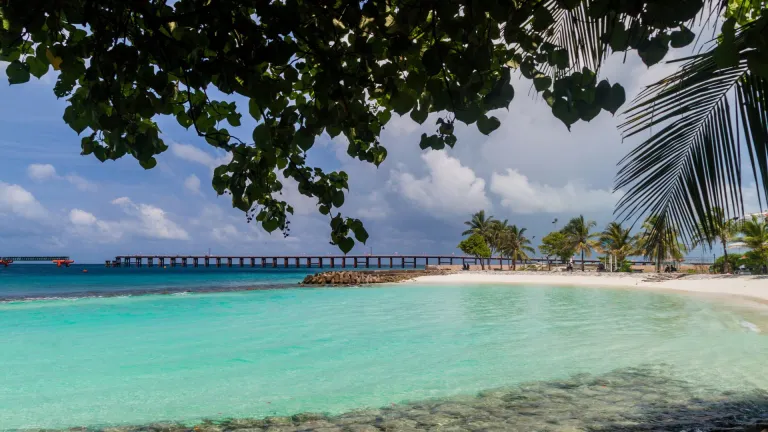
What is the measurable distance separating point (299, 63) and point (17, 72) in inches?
47.8

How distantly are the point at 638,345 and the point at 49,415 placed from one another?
33.2 feet

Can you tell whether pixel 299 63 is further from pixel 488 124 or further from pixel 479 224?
pixel 479 224

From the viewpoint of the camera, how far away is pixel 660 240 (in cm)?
333

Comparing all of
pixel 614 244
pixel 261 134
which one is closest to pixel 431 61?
pixel 261 134

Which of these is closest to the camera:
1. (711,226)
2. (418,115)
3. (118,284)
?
(418,115)

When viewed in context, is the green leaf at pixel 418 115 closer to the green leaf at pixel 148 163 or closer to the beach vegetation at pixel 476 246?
the green leaf at pixel 148 163

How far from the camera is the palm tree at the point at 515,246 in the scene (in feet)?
194

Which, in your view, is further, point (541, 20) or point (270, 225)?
point (270, 225)

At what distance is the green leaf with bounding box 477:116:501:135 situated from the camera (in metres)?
1.98

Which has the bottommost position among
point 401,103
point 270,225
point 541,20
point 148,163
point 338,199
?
point 270,225

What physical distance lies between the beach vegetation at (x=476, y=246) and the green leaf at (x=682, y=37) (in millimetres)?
58979

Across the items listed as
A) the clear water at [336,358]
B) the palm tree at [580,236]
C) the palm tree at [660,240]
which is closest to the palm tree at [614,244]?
the palm tree at [580,236]

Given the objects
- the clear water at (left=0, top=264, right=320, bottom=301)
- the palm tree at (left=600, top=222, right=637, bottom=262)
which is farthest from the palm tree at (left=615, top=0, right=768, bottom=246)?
the palm tree at (left=600, top=222, right=637, bottom=262)

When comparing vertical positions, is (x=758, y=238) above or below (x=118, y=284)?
above
